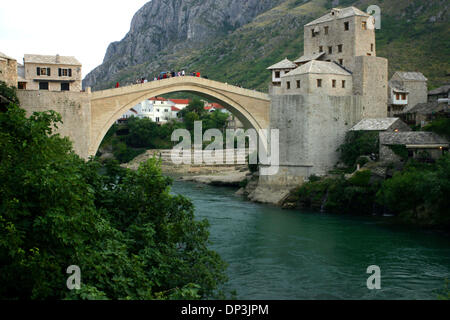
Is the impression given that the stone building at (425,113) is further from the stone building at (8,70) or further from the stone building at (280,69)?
the stone building at (8,70)

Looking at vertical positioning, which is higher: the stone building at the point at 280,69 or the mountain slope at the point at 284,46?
the mountain slope at the point at 284,46

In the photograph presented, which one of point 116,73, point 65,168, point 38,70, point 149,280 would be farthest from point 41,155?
point 116,73

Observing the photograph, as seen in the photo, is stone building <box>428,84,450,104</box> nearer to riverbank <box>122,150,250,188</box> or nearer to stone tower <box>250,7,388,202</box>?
stone tower <box>250,7,388,202</box>

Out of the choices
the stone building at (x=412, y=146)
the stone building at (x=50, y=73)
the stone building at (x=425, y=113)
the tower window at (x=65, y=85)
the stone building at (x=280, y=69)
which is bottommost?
the stone building at (x=412, y=146)

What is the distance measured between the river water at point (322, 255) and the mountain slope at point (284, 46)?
1174 inches

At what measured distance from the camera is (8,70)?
2420 cm

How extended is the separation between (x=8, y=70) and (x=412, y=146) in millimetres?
21038

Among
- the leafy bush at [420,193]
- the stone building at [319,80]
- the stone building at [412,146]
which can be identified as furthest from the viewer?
the stone building at [319,80]

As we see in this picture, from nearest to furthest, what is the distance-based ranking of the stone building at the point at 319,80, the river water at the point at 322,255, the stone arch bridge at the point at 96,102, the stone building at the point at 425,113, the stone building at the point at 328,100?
the river water at the point at 322,255
the stone arch bridge at the point at 96,102
the stone building at the point at 425,113
the stone building at the point at 319,80
the stone building at the point at 328,100

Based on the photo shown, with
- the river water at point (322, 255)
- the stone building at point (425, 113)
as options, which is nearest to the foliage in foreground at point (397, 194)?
the river water at point (322, 255)

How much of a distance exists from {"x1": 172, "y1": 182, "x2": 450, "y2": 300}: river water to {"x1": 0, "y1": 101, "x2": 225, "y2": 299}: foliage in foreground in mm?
3550

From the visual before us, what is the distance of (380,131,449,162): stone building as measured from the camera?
27047 millimetres

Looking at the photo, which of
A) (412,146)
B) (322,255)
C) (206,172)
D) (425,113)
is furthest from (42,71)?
(206,172)

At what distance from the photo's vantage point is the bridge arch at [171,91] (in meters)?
26.5
